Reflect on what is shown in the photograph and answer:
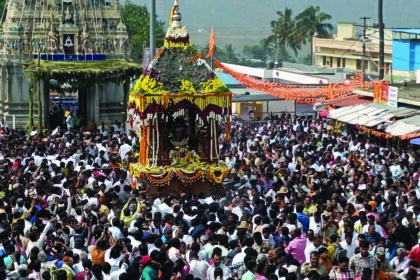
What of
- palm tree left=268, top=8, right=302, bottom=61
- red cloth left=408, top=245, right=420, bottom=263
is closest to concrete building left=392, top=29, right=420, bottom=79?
palm tree left=268, top=8, right=302, bottom=61

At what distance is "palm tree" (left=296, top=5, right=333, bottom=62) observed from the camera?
8488cm

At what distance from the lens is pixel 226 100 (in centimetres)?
2094

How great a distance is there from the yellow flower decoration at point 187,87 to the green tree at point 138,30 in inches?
1778

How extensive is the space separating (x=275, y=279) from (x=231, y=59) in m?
114

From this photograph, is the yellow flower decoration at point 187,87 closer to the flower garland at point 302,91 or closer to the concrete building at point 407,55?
the flower garland at point 302,91

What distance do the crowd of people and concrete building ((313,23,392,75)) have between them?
124 ft

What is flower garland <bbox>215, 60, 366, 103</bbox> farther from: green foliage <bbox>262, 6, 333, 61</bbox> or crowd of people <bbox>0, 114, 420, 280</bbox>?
green foliage <bbox>262, 6, 333, 61</bbox>

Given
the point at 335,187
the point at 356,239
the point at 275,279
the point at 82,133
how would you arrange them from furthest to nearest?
the point at 82,133 < the point at 335,187 < the point at 356,239 < the point at 275,279

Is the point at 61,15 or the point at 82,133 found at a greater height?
the point at 61,15

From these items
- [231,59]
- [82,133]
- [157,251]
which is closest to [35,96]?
[82,133]

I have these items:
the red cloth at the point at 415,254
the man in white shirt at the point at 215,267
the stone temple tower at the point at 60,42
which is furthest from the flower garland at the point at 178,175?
the stone temple tower at the point at 60,42

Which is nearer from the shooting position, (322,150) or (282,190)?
(282,190)

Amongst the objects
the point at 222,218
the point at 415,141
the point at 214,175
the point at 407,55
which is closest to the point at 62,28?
the point at 415,141

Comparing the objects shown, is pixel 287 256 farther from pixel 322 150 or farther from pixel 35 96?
pixel 35 96
